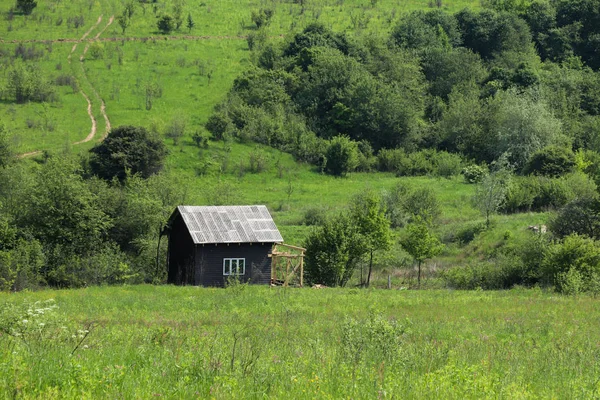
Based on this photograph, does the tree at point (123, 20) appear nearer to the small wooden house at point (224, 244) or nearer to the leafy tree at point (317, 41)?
the leafy tree at point (317, 41)

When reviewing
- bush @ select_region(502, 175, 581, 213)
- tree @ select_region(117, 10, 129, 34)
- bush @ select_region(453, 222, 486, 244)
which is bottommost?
bush @ select_region(453, 222, 486, 244)

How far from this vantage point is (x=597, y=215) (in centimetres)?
4219

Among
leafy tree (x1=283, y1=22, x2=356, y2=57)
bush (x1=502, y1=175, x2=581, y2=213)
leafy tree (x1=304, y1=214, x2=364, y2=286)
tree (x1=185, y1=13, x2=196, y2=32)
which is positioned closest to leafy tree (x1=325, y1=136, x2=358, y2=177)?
bush (x1=502, y1=175, x2=581, y2=213)

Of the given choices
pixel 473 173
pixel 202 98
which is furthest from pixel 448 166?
pixel 202 98

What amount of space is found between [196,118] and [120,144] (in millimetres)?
13797

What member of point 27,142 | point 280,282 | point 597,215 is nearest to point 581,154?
point 597,215

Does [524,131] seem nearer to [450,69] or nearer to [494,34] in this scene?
[450,69]

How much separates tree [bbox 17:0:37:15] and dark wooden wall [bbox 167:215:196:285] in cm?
5745

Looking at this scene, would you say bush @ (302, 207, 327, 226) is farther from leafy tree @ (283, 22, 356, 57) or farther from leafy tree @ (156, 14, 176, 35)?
leafy tree @ (156, 14, 176, 35)

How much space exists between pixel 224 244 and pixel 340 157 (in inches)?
1027

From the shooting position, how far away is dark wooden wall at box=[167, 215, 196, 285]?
41750 millimetres

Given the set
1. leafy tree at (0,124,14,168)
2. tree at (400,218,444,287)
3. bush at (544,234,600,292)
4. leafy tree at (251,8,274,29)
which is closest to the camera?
bush at (544,234,600,292)

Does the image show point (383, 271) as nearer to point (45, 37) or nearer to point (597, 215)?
point (597, 215)

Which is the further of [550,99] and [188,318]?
[550,99]
